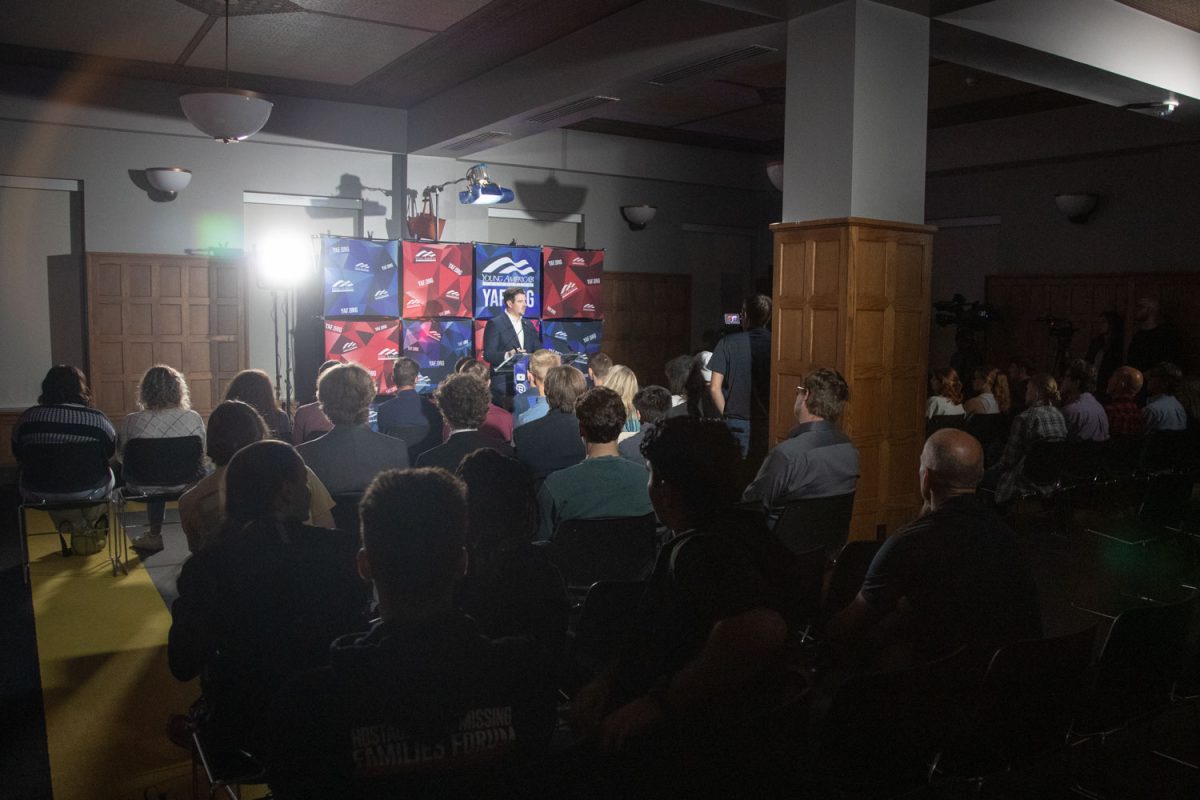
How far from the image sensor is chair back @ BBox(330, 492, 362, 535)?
13.2ft

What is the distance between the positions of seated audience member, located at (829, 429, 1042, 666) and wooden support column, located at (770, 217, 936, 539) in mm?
2648

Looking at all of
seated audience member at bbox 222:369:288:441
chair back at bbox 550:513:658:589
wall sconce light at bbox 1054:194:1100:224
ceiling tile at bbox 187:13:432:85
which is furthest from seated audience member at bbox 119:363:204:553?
wall sconce light at bbox 1054:194:1100:224

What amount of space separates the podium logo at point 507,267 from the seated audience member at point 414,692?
8.35 m

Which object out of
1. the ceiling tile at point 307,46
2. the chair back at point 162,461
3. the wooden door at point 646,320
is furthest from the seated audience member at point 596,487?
the wooden door at point 646,320

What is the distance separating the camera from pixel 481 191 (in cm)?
907

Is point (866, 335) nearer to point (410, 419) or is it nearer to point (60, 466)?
point (410, 419)

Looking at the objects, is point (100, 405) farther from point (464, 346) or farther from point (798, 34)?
point (798, 34)

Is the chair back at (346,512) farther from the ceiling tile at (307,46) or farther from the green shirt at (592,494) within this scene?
the ceiling tile at (307,46)

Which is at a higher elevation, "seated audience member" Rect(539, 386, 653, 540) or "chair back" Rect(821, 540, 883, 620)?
"seated audience member" Rect(539, 386, 653, 540)

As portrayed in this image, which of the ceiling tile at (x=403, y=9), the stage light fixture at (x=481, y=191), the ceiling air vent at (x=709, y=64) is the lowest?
the stage light fixture at (x=481, y=191)

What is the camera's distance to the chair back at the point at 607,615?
2545mm

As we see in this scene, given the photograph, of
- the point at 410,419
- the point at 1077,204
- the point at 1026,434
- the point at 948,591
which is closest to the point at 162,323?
the point at 410,419

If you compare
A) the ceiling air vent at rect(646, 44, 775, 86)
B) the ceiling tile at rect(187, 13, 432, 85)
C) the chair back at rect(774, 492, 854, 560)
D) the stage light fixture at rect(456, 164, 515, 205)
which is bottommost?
the chair back at rect(774, 492, 854, 560)

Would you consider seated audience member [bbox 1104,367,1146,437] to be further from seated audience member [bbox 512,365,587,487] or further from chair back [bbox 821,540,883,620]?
chair back [bbox 821,540,883,620]
